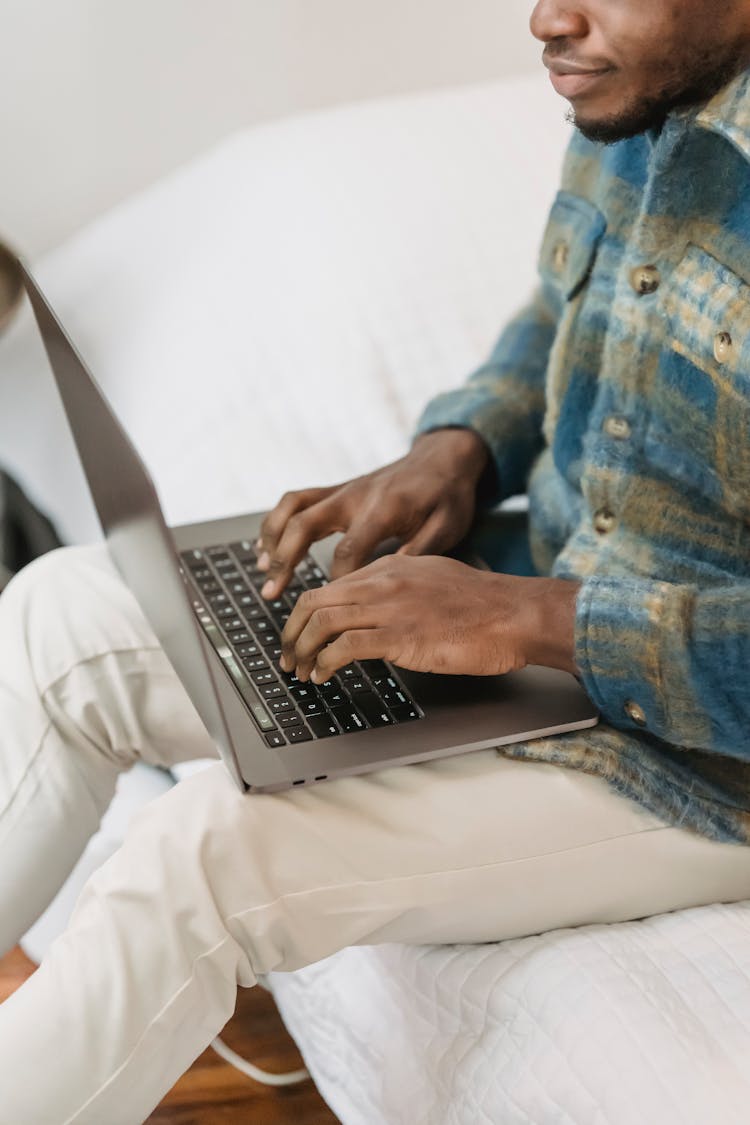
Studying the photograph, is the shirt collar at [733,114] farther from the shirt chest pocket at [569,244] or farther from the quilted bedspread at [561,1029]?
the quilted bedspread at [561,1029]

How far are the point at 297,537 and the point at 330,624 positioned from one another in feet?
0.56

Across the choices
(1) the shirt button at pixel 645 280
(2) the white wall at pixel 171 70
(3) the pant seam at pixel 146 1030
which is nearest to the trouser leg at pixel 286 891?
(3) the pant seam at pixel 146 1030

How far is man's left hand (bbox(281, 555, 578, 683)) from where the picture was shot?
2.90 feet

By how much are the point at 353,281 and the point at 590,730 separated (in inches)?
32.3

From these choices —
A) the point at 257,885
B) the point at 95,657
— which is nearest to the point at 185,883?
the point at 257,885

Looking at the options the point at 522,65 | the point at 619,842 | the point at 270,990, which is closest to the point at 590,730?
the point at 619,842

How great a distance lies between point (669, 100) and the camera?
0.91m

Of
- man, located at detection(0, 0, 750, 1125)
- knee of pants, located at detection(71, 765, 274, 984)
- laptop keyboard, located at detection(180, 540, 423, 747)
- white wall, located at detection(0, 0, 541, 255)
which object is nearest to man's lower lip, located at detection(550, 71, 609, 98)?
man, located at detection(0, 0, 750, 1125)

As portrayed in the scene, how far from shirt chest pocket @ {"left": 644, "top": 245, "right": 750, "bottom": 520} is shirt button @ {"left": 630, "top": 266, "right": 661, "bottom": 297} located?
0.04 ft

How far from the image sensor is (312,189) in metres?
1.67

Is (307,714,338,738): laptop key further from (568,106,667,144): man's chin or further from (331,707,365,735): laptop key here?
(568,106,667,144): man's chin

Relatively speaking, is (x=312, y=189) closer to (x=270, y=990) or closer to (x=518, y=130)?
(x=518, y=130)

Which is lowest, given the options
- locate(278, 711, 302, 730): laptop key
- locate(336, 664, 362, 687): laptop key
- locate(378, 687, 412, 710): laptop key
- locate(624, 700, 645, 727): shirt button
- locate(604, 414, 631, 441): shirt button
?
locate(624, 700, 645, 727): shirt button

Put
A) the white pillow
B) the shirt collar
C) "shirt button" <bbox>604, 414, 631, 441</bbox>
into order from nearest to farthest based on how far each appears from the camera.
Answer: the shirt collar → "shirt button" <bbox>604, 414, 631, 441</bbox> → the white pillow
